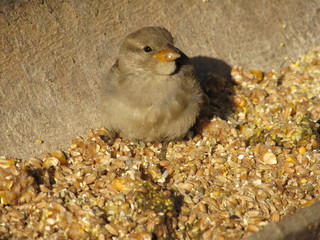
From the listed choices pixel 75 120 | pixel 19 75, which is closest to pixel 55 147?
pixel 75 120

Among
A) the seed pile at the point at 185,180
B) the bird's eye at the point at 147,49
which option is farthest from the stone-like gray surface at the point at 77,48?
the bird's eye at the point at 147,49

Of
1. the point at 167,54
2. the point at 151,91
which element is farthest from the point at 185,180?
the point at 167,54

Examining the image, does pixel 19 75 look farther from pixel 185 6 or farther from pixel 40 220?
pixel 185 6

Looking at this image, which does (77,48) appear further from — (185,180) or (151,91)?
(185,180)

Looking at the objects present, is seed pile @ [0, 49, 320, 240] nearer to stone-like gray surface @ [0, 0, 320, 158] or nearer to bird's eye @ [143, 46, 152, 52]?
stone-like gray surface @ [0, 0, 320, 158]

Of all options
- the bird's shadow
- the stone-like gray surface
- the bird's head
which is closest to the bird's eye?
the bird's head

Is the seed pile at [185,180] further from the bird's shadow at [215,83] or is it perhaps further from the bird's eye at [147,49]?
the bird's eye at [147,49]
